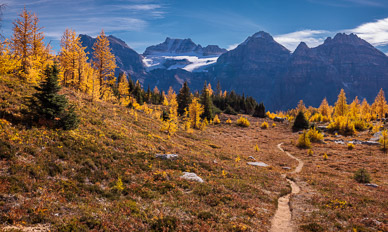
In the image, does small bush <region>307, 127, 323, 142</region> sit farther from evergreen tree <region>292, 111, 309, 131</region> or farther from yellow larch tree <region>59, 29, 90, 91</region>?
yellow larch tree <region>59, 29, 90, 91</region>

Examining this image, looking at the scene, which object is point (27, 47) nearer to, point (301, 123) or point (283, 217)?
point (283, 217)

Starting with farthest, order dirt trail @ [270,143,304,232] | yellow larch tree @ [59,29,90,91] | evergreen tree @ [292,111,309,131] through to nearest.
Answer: evergreen tree @ [292,111,309,131] → yellow larch tree @ [59,29,90,91] → dirt trail @ [270,143,304,232]

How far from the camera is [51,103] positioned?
16062 mm

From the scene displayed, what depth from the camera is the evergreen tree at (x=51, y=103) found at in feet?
51.5

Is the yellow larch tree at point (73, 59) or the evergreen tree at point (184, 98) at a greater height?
the yellow larch tree at point (73, 59)

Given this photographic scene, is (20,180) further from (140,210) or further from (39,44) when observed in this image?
(39,44)

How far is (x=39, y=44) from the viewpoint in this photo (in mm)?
30344

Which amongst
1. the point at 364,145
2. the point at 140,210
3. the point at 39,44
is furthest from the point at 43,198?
the point at 364,145

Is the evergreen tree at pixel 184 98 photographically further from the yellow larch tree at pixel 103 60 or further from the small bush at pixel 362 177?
the small bush at pixel 362 177

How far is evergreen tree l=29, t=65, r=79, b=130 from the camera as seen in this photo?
15695 mm

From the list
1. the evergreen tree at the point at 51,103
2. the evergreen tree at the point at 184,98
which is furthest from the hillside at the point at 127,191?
the evergreen tree at the point at 184,98

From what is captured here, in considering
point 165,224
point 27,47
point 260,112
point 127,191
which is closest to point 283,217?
point 165,224

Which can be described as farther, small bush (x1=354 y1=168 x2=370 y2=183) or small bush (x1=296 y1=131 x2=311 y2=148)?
small bush (x1=296 y1=131 x2=311 y2=148)

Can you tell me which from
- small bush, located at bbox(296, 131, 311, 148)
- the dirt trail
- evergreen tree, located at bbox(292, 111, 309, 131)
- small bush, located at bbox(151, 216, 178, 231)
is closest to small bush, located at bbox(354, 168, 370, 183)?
the dirt trail
